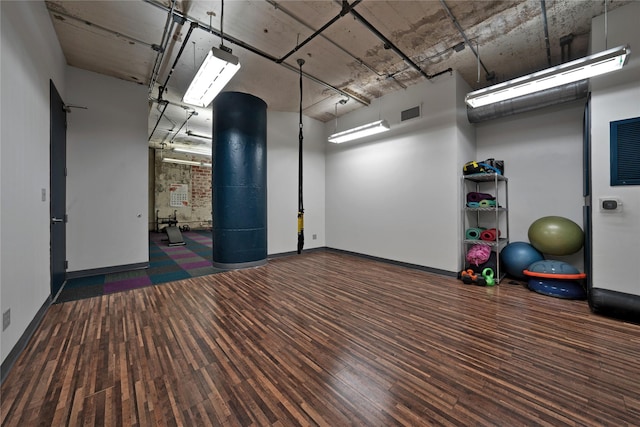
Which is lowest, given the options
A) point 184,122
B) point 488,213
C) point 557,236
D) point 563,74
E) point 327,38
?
point 557,236

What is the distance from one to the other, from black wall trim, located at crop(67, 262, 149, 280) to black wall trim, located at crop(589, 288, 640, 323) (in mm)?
6681

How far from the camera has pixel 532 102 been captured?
148 inches

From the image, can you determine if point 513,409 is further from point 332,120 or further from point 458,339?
point 332,120

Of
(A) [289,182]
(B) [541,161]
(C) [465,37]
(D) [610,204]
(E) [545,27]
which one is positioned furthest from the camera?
(A) [289,182]

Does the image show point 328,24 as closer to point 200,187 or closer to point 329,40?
point 329,40

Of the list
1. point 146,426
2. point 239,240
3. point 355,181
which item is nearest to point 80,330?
point 146,426

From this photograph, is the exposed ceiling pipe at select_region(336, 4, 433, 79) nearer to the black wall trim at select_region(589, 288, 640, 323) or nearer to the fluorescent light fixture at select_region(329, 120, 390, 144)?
the fluorescent light fixture at select_region(329, 120, 390, 144)

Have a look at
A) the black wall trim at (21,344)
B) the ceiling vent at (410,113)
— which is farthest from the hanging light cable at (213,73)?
the ceiling vent at (410,113)

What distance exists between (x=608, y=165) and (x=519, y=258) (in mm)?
1656

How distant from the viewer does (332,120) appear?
21.7ft

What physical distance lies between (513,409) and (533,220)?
3.82 meters

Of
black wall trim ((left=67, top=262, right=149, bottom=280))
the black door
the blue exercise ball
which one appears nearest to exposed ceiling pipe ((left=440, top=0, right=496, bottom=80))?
the blue exercise ball

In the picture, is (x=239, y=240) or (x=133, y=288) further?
(x=239, y=240)

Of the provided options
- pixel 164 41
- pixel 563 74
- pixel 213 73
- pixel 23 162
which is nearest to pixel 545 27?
pixel 563 74
